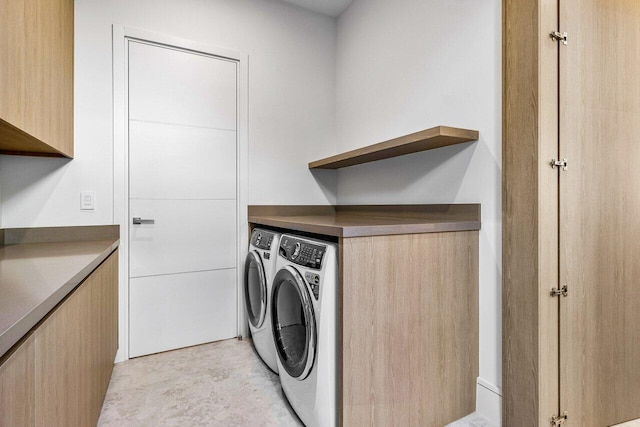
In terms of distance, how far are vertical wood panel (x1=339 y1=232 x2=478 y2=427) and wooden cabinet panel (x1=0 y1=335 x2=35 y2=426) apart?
0.93 m

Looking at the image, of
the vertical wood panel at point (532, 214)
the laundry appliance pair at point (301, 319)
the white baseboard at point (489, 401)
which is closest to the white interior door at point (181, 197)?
the laundry appliance pair at point (301, 319)

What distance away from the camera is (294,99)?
278 cm

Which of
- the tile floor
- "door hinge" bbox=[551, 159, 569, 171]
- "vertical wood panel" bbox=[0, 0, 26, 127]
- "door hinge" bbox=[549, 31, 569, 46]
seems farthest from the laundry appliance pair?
"door hinge" bbox=[549, 31, 569, 46]

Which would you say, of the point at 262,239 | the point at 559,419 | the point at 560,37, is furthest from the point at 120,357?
the point at 560,37

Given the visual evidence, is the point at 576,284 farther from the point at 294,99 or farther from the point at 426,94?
the point at 294,99

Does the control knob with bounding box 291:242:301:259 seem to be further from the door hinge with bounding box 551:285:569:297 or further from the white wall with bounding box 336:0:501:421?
the door hinge with bounding box 551:285:569:297

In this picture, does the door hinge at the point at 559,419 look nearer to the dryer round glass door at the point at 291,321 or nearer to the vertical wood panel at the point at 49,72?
the dryer round glass door at the point at 291,321

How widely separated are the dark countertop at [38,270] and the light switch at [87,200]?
0.44 feet

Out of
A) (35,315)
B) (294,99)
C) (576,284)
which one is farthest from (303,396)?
(294,99)

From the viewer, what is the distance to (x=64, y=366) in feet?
3.07

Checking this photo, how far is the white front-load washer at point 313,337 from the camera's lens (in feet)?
4.37

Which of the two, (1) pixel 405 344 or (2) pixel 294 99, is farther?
(2) pixel 294 99

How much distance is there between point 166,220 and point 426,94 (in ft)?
6.37

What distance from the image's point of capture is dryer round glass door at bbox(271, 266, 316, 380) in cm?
148
